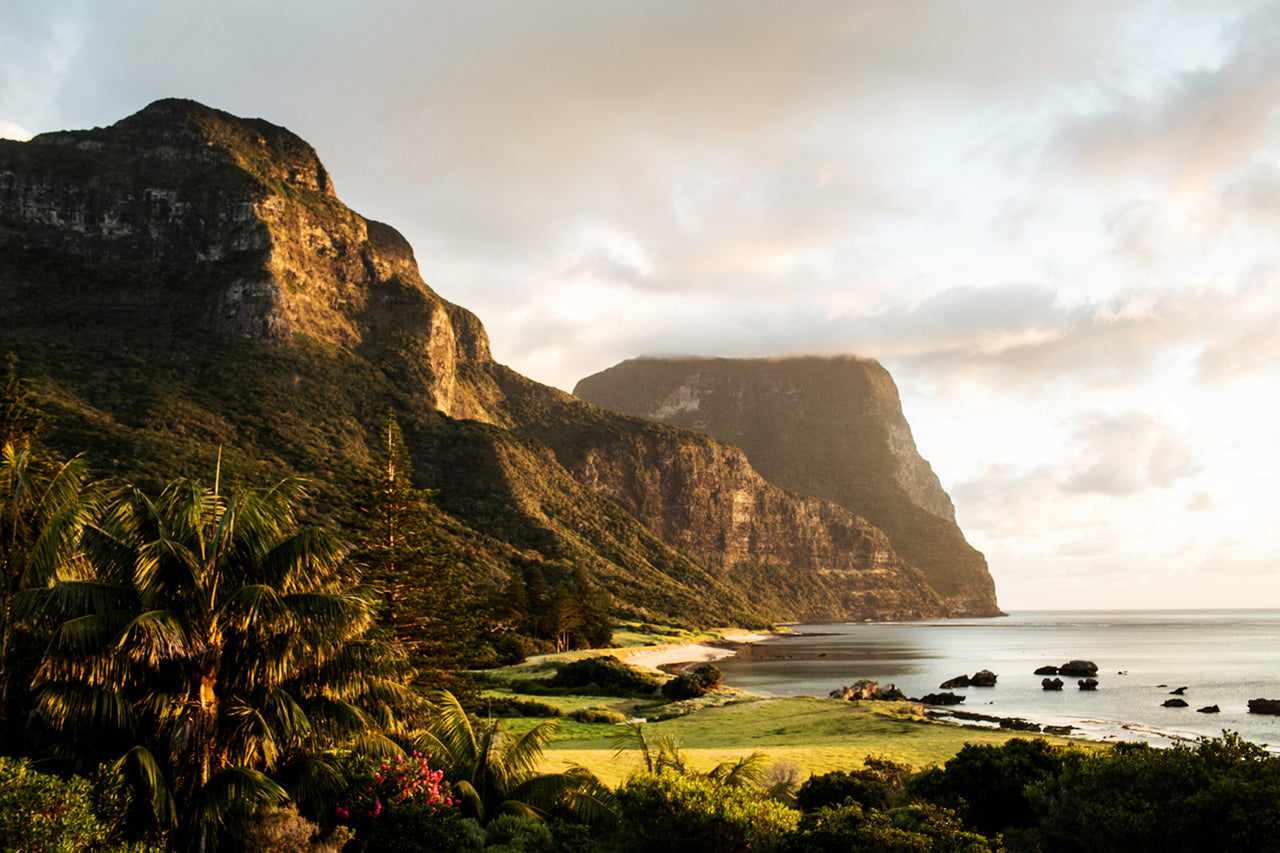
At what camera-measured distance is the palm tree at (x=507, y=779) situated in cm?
1540

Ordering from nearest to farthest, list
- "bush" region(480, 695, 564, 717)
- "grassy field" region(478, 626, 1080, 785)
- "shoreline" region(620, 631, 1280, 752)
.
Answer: "grassy field" region(478, 626, 1080, 785) < "shoreline" region(620, 631, 1280, 752) < "bush" region(480, 695, 564, 717)

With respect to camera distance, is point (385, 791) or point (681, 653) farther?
point (681, 653)

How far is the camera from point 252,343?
123062 millimetres

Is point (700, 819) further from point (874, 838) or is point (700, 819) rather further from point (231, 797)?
point (231, 797)

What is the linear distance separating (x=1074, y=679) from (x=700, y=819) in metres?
72.3

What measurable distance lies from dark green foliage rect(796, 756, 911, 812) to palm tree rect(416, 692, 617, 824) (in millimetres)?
5480

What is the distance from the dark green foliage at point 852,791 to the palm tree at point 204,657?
1054cm

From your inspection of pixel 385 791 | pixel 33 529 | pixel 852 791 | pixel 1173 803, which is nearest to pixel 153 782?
pixel 385 791

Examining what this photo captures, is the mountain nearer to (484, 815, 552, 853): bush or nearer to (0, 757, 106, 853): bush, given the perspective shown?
(484, 815, 552, 853): bush

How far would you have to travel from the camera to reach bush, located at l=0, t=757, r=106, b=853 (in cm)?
911

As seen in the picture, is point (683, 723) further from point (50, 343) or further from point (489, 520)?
point (50, 343)

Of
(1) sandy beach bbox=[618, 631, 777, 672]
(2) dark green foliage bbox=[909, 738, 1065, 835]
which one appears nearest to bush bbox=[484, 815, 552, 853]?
(2) dark green foliage bbox=[909, 738, 1065, 835]

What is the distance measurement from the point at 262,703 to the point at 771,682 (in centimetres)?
5968

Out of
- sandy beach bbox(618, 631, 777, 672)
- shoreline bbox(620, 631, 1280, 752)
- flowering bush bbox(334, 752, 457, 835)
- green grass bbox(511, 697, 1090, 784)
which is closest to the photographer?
→ flowering bush bbox(334, 752, 457, 835)
